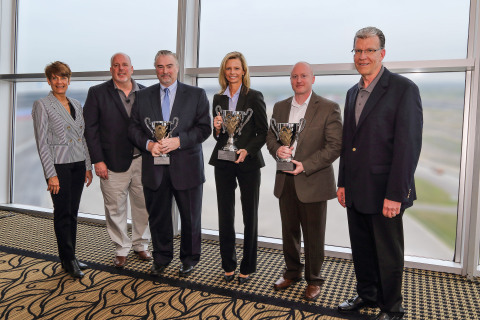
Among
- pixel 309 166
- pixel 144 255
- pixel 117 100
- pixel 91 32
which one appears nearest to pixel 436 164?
pixel 309 166

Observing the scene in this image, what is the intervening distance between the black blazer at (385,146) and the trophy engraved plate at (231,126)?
0.71m

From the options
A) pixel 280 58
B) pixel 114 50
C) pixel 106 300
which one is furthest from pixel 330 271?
pixel 114 50

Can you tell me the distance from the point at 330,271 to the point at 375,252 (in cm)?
92

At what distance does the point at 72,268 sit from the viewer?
281 centimetres

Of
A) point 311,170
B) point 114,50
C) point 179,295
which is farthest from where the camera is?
point 114,50

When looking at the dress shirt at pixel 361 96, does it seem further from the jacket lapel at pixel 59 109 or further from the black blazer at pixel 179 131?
the jacket lapel at pixel 59 109

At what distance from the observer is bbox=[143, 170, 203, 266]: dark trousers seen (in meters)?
2.84

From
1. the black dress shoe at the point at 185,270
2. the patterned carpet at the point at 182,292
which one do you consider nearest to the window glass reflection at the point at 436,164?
the patterned carpet at the point at 182,292

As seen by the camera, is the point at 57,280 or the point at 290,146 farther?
the point at 57,280

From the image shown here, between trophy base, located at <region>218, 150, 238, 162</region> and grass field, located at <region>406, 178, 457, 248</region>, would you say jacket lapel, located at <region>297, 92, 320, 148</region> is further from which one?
grass field, located at <region>406, 178, 457, 248</region>

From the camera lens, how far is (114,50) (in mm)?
4285

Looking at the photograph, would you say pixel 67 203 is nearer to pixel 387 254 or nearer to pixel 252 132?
pixel 252 132

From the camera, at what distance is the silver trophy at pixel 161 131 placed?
260cm

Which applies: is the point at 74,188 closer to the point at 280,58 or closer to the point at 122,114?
the point at 122,114
